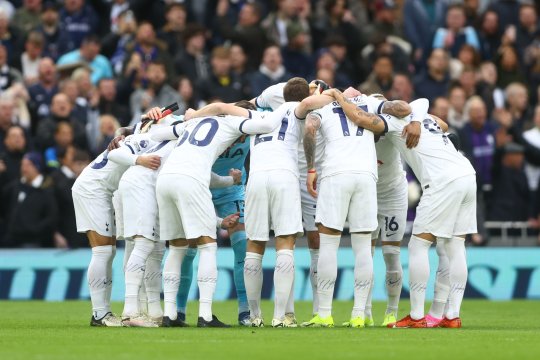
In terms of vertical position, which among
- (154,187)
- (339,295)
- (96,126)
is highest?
(154,187)

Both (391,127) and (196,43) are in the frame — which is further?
(196,43)

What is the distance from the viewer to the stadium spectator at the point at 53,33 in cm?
Result: 2736

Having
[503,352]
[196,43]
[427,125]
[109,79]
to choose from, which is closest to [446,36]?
[196,43]

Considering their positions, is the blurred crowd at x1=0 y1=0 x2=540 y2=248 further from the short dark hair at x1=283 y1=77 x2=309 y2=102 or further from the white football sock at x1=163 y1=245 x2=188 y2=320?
the white football sock at x1=163 y1=245 x2=188 y2=320

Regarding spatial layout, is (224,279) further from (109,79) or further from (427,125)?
(427,125)

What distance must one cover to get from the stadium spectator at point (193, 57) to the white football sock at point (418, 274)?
34.9 ft

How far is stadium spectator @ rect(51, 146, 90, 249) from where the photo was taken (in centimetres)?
2395

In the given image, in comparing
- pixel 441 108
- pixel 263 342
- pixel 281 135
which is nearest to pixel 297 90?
pixel 281 135

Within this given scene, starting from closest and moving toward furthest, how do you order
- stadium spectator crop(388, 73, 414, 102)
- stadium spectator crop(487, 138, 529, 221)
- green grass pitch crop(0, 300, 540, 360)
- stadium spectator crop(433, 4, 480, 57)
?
green grass pitch crop(0, 300, 540, 360), stadium spectator crop(487, 138, 529, 221), stadium spectator crop(388, 73, 414, 102), stadium spectator crop(433, 4, 480, 57)

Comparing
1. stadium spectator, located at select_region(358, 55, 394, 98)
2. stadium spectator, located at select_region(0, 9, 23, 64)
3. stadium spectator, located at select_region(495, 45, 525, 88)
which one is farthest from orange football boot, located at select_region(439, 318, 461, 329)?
stadium spectator, located at select_region(0, 9, 23, 64)

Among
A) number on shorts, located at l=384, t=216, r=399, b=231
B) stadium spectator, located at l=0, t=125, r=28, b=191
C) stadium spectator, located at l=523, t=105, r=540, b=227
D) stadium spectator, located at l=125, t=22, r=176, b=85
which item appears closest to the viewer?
number on shorts, located at l=384, t=216, r=399, b=231

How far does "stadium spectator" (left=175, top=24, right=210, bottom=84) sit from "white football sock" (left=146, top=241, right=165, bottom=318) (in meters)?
9.64

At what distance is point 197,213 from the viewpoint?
52.7ft

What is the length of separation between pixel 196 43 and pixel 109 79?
1.93 meters
